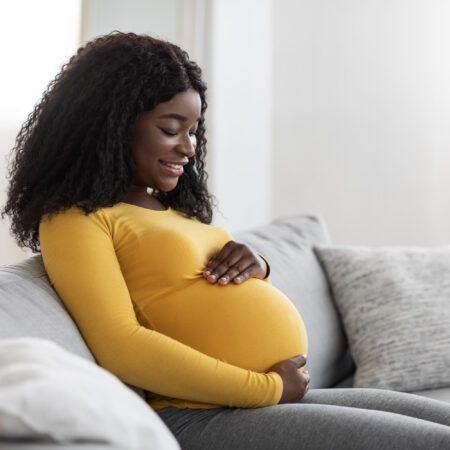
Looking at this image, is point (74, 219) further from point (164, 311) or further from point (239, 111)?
point (239, 111)

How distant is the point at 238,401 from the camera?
155cm

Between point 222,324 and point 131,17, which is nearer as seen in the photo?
point 222,324

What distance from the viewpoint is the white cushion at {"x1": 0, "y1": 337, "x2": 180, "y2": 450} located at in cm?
89

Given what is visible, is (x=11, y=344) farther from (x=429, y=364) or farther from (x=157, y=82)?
(x=429, y=364)

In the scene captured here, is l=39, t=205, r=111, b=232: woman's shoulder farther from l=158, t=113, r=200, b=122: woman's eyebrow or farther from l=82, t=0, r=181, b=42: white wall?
l=82, t=0, r=181, b=42: white wall

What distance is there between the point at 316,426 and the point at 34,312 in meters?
0.48

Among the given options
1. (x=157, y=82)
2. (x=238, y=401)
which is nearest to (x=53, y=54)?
(x=157, y=82)

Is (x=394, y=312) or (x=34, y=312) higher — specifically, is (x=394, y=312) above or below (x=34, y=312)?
below

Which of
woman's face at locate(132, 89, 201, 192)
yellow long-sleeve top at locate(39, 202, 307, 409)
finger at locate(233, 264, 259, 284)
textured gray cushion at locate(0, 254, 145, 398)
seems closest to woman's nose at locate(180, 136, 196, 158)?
woman's face at locate(132, 89, 201, 192)

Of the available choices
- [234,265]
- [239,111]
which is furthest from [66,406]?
[239,111]

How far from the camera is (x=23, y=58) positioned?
2490 mm

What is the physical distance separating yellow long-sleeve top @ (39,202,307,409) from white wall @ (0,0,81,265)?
0.82m

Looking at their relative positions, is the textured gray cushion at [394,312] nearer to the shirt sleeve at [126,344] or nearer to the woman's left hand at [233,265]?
the woman's left hand at [233,265]

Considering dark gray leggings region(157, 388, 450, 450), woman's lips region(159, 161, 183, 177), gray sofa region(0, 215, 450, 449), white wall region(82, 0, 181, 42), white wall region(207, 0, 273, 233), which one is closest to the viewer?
dark gray leggings region(157, 388, 450, 450)
